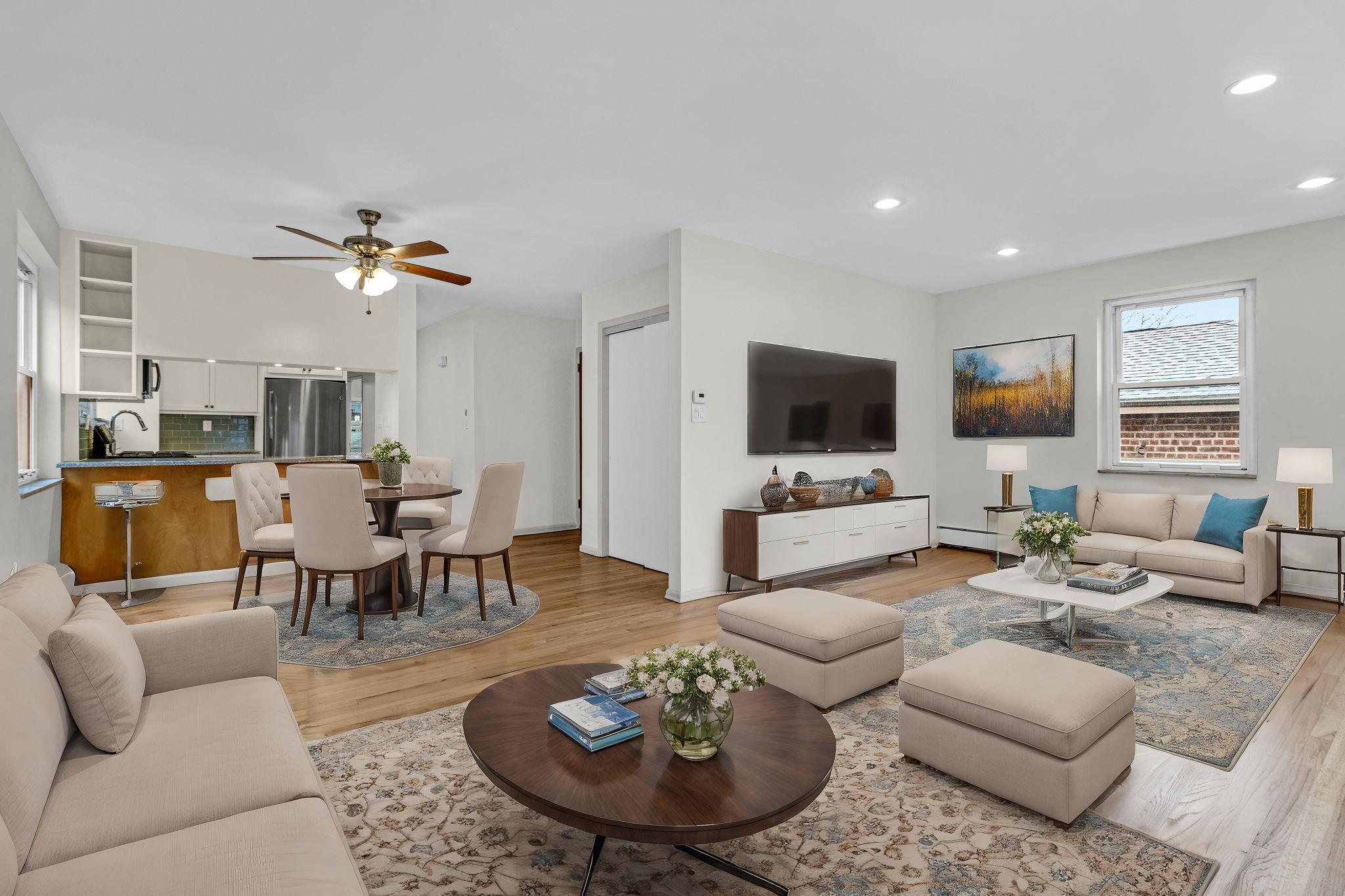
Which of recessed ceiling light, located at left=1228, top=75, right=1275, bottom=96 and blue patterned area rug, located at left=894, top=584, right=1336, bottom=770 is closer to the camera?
blue patterned area rug, located at left=894, top=584, right=1336, bottom=770

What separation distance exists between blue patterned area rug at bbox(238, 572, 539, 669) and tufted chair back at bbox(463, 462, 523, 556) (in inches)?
17.3

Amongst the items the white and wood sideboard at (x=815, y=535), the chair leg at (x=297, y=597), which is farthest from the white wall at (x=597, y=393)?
the chair leg at (x=297, y=597)

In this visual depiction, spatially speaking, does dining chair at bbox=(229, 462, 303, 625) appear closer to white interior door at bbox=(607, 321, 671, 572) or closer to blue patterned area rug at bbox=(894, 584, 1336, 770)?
white interior door at bbox=(607, 321, 671, 572)

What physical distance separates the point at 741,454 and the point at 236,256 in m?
4.45

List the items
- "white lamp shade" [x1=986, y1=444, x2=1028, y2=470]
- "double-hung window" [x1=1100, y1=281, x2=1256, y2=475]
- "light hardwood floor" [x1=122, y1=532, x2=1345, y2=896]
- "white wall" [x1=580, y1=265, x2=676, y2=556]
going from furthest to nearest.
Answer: "white wall" [x1=580, y1=265, x2=676, y2=556] → "white lamp shade" [x1=986, y1=444, x2=1028, y2=470] → "double-hung window" [x1=1100, y1=281, x2=1256, y2=475] → "light hardwood floor" [x1=122, y1=532, x2=1345, y2=896]

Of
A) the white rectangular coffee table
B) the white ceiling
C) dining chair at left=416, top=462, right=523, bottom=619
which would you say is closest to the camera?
the white ceiling

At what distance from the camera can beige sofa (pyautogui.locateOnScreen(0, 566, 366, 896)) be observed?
1.13 meters

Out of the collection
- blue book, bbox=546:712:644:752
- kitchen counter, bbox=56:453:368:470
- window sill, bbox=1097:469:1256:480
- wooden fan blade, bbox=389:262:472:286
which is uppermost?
wooden fan blade, bbox=389:262:472:286

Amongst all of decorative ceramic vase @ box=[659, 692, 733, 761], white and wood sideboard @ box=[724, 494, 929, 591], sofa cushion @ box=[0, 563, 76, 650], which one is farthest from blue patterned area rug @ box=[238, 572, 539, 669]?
decorative ceramic vase @ box=[659, 692, 733, 761]

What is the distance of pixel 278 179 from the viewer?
379cm

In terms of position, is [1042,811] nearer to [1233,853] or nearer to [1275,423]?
[1233,853]

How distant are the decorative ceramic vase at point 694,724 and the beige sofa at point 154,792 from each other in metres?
0.74

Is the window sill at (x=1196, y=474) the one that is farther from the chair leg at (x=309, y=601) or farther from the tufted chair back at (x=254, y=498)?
the tufted chair back at (x=254, y=498)

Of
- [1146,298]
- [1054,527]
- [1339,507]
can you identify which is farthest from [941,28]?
[1339,507]
